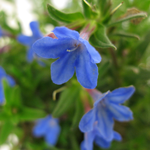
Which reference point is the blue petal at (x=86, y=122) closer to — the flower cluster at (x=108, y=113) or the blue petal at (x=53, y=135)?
the flower cluster at (x=108, y=113)

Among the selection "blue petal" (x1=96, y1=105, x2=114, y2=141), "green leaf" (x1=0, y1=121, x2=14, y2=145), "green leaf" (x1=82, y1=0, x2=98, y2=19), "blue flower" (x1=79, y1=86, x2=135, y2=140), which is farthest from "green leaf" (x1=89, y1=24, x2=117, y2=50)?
"green leaf" (x1=0, y1=121, x2=14, y2=145)

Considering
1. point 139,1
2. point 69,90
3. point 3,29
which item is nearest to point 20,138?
point 69,90

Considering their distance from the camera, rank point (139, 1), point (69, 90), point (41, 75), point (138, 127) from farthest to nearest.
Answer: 1. point (138, 127)
2. point (41, 75)
3. point (139, 1)
4. point (69, 90)

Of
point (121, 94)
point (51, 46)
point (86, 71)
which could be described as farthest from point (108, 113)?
point (51, 46)

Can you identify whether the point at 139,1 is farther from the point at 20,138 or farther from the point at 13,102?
the point at 20,138

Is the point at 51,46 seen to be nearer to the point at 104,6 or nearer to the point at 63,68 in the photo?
the point at 63,68

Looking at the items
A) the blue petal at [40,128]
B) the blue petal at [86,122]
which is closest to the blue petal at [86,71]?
the blue petal at [86,122]
